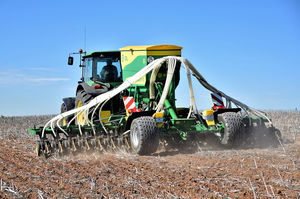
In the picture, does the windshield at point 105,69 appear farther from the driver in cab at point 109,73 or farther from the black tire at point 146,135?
the black tire at point 146,135

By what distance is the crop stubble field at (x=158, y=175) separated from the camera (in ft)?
16.1

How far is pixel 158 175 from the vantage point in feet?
19.1

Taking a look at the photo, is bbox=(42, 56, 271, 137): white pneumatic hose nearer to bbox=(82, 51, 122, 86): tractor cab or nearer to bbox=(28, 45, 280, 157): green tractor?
bbox=(28, 45, 280, 157): green tractor

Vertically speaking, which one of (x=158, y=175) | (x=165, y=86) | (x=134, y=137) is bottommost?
(x=158, y=175)

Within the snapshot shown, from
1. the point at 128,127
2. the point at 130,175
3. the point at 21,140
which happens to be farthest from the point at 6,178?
the point at 21,140

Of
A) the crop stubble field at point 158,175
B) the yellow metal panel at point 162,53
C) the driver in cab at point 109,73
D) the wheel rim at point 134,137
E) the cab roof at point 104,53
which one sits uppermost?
the cab roof at point 104,53

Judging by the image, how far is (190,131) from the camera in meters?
8.22

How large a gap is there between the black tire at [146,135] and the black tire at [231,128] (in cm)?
160

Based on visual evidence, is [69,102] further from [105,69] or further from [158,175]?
[158,175]

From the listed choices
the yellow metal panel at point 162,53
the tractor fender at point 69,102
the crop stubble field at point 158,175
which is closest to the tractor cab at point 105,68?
the tractor fender at point 69,102

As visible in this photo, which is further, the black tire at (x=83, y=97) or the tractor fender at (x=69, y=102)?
the tractor fender at (x=69, y=102)

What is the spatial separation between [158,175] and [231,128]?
300 cm

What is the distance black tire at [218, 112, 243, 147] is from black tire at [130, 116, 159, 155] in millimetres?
1596

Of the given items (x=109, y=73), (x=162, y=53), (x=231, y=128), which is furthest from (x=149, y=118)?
(x=109, y=73)
